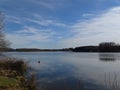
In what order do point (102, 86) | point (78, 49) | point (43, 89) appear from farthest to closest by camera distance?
point (78, 49)
point (102, 86)
point (43, 89)

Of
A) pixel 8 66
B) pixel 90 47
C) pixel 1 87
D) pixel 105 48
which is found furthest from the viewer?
pixel 90 47

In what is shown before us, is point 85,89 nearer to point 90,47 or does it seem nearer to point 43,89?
point 43,89

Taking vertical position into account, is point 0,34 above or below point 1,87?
above

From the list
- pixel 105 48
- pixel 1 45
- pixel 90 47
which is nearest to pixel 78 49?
pixel 90 47

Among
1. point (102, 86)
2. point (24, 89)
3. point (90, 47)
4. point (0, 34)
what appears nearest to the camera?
point (24, 89)

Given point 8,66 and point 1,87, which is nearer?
point 1,87

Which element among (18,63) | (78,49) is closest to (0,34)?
(18,63)

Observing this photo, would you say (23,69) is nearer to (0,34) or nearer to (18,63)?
(18,63)

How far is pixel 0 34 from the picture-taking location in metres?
29.7

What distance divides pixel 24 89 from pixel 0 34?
55.1 feet

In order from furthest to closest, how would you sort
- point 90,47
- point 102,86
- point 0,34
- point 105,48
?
point 90,47
point 105,48
point 0,34
point 102,86

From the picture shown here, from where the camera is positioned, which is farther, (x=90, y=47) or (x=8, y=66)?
(x=90, y=47)

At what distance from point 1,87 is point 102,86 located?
304 inches

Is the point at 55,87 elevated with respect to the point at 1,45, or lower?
lower
